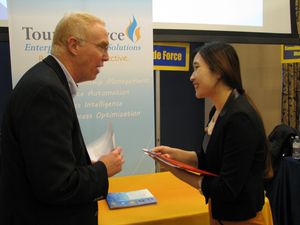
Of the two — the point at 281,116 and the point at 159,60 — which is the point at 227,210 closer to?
the point at 159,60

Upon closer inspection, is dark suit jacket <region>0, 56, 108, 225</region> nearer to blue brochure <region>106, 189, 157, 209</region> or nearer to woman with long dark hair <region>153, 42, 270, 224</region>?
woman with long dark hair <region>153, 42, 270, 224</region>

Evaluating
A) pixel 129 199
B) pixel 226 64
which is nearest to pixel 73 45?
pixel 226 64

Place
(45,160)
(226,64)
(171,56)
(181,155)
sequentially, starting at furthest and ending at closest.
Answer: (171,56) → (181,155) → (226,64) → (45,160)

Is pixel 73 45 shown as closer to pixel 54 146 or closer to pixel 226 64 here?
pixel 54 146

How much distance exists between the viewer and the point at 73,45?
116 cm

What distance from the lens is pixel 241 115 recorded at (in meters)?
1.30

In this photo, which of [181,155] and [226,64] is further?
[181,155]

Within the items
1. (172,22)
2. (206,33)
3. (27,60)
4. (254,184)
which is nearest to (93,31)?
(254,184)

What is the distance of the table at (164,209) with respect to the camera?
5.37ft

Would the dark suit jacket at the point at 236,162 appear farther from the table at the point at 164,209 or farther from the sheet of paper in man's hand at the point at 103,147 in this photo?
the sheet of paper in man's hand at the point at 103,147

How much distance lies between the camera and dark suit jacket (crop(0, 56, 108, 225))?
0.98 m

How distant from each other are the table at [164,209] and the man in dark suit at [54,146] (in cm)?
47

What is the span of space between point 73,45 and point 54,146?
386mm

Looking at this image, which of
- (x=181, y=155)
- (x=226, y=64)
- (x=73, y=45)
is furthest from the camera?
(x=181, y=155)
